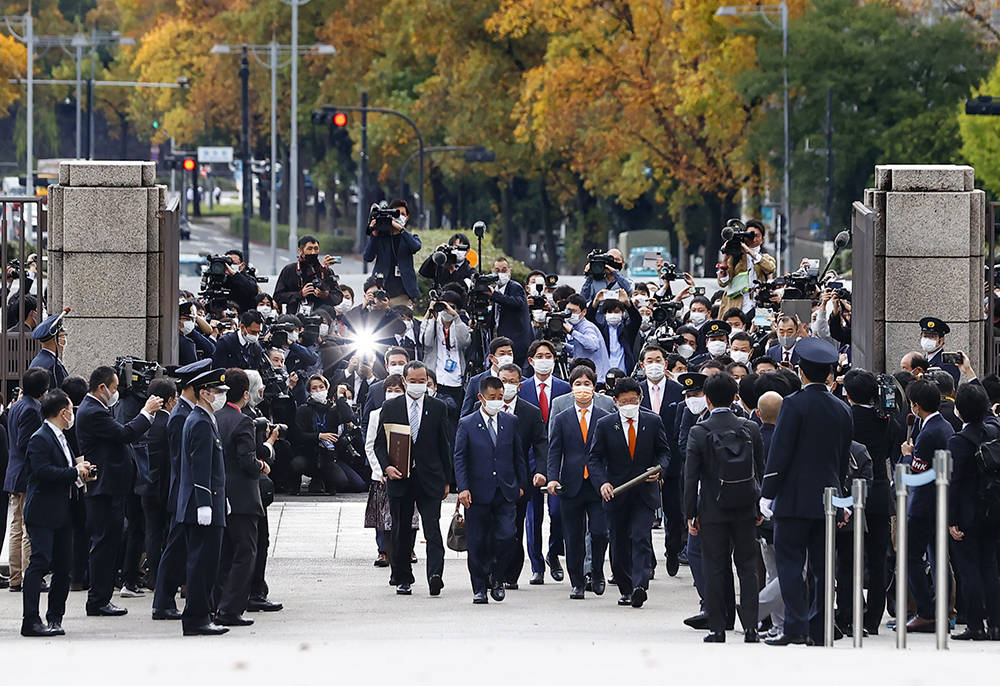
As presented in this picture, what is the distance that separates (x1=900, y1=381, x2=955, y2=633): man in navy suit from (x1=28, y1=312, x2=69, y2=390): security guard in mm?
6967

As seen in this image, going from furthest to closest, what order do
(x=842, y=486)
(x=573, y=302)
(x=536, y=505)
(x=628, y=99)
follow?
(x=628, y=99) < (x=573, y=302) < (x=536, y=505) < (x=842, y=486)

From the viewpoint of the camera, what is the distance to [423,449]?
53.4 feet

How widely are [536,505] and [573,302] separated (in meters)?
4.55

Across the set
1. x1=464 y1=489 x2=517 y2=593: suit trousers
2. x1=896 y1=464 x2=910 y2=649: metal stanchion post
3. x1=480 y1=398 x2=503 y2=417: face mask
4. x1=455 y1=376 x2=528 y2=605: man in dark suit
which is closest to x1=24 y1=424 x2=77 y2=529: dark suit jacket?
x1=455 y1=376 x2=528 y2=605: man in dark suit

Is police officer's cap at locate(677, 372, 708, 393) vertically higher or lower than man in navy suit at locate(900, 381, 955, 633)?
higher

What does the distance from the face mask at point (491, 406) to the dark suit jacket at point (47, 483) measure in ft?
11.2

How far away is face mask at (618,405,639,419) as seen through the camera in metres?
15.8

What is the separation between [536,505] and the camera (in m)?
17.0

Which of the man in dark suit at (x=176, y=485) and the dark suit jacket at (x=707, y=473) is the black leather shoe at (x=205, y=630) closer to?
the man in dark suit at (x=176, y=485)


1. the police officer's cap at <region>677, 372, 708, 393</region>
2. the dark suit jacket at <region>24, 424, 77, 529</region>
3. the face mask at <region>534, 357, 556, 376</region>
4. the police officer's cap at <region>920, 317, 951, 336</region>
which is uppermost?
the police officer's cap at <region>920, 317, 951, 336</region>

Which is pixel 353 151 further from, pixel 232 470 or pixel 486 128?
pixel 232 470

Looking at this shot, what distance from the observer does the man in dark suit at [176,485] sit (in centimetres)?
1421

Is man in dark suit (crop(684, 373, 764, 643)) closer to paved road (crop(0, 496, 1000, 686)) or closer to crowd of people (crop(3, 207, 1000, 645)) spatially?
crowd of people (crop(3, 207, 1000, 645))

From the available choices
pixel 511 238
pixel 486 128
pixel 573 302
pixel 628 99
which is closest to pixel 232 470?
pixel 573 302
